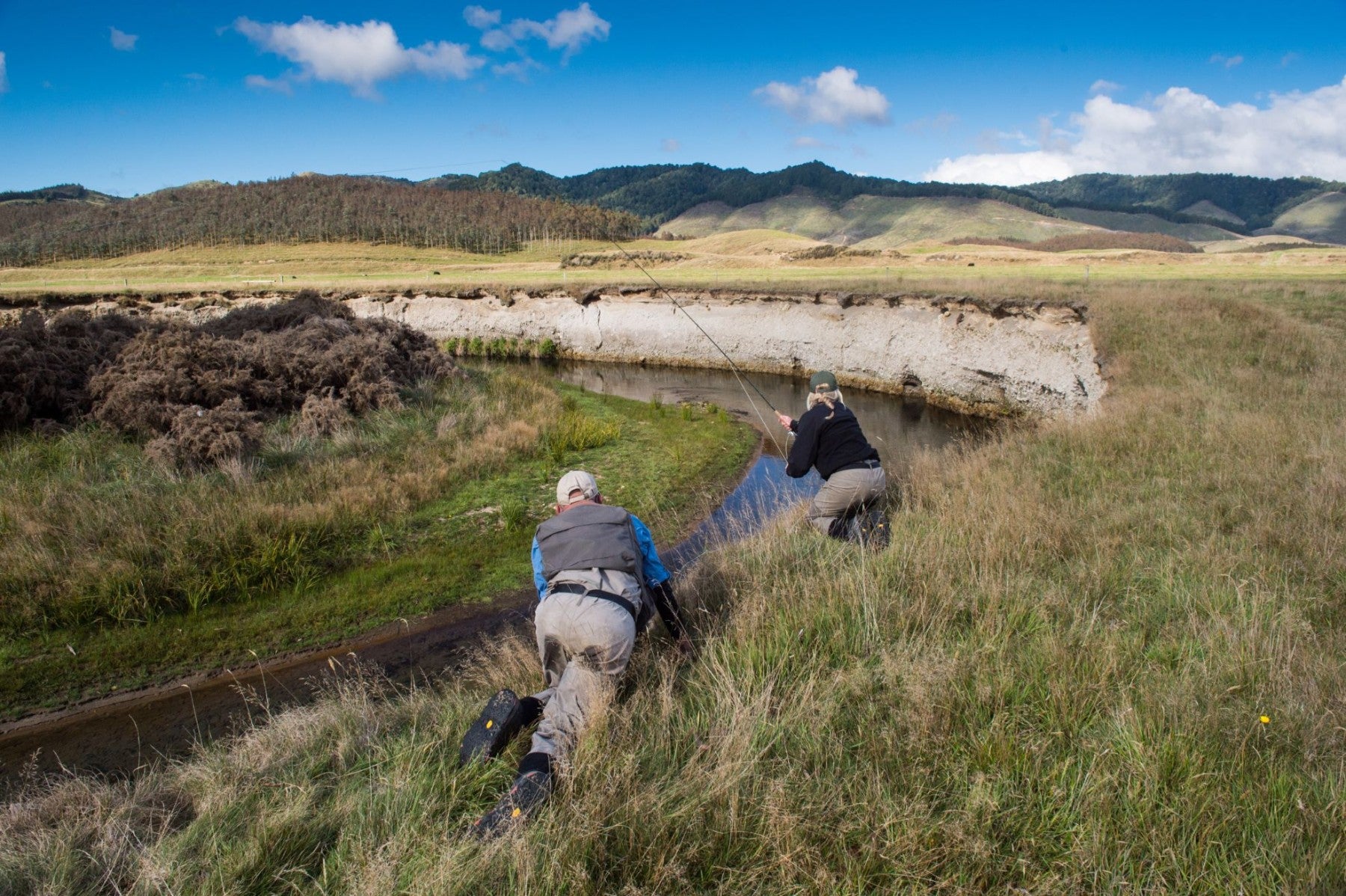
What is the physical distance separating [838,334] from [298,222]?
9664 centimetres

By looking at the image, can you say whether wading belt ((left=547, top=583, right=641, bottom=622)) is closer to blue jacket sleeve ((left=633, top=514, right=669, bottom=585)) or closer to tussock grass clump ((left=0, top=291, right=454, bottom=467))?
blue jacket sleeve ((left=633, top=514, right=669, bottom=585))

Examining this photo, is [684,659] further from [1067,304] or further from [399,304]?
[399,304]

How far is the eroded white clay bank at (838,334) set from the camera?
16328 mm

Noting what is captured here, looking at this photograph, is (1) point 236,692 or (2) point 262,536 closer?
(1) point 236,692

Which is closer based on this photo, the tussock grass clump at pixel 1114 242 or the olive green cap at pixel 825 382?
the olive green cap at pixel 825 382

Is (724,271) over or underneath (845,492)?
over

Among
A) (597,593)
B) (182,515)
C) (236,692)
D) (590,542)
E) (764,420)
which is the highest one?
(590,542)

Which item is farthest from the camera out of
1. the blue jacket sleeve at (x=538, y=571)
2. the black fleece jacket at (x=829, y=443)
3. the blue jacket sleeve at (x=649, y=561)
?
the black fleece jacket at (x=829, y=443)

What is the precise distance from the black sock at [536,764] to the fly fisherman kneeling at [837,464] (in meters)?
4.15

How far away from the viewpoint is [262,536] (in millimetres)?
7871

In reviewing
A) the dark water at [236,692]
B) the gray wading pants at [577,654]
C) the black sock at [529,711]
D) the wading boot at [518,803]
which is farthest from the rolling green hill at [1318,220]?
the wading boot at [518,803]

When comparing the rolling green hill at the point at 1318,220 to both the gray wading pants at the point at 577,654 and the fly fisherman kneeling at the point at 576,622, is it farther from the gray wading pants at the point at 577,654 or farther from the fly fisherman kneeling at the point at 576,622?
the gray wading pants at the point at 577,654

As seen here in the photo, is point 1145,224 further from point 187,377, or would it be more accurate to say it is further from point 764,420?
point 187,377

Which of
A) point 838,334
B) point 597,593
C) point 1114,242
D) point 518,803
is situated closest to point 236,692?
point 597,593
